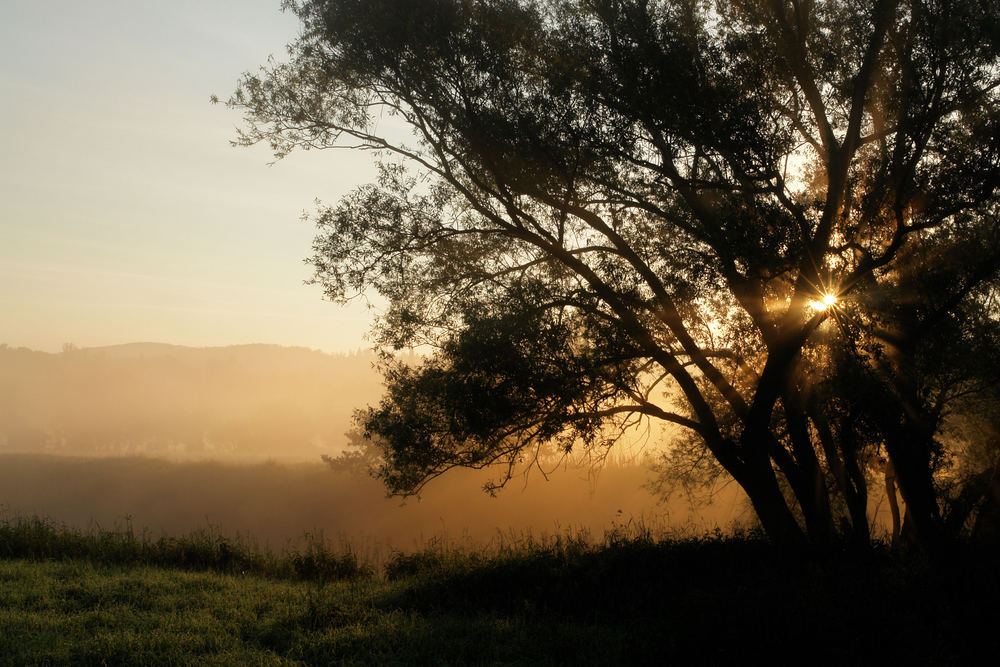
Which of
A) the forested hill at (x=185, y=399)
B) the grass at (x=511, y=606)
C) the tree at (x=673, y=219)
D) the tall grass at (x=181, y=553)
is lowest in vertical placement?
the grass at (x=511, y=606)

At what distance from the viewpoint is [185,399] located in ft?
547

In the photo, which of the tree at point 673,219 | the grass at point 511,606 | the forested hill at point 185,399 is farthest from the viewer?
the forested hill at point 185,399

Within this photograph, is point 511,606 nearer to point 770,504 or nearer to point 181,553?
point 770,504

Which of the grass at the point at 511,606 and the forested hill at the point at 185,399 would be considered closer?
the grass at the point at 511,606

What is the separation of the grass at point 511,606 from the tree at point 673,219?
1813mm

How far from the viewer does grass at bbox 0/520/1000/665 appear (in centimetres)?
646

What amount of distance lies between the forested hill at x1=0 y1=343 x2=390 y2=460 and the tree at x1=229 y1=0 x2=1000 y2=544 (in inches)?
4352

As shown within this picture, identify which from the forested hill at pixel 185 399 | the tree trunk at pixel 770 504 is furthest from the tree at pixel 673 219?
the forested hill at pixel 185 399

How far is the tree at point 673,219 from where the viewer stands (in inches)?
414

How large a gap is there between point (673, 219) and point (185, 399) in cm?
Answer: 17388

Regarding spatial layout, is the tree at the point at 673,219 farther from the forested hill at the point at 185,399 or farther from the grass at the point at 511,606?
the forested hill at the point at 185,399

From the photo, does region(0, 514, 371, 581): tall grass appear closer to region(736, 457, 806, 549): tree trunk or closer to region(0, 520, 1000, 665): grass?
region(0, 520, 1000, 665): grass

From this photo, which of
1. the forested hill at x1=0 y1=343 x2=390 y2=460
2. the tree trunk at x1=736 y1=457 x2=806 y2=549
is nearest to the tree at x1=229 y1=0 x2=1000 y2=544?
the tree trunk at x1=736 y1=457 x2=806 y2=549

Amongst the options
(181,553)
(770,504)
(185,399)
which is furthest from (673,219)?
(185,399)
